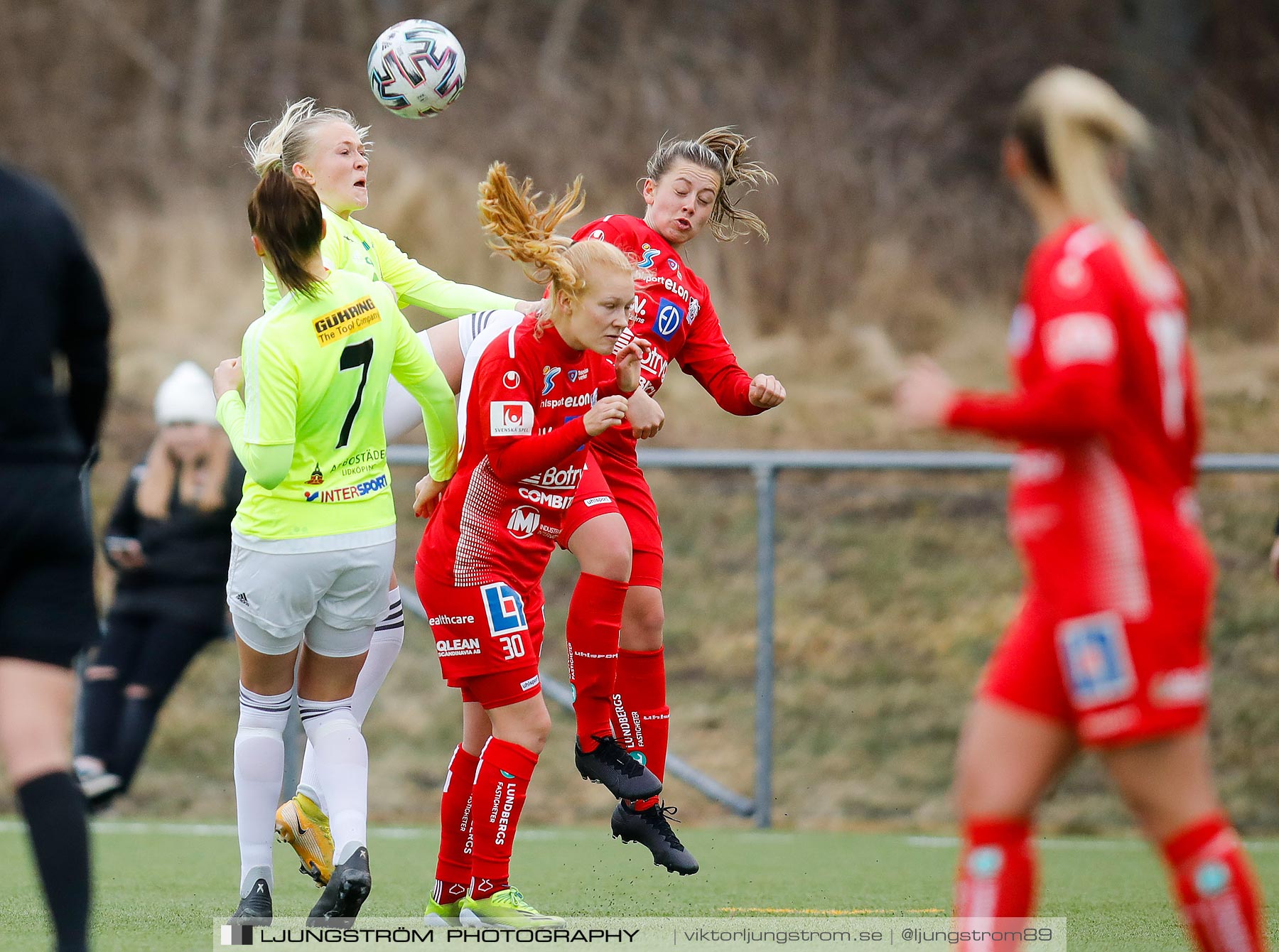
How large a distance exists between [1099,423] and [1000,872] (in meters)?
0.82

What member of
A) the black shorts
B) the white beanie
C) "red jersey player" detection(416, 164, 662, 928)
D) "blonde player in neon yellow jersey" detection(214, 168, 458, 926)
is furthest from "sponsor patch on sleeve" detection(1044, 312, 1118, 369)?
the white beanie

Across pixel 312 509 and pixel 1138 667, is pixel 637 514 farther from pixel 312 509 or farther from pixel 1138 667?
pixel 1138 667

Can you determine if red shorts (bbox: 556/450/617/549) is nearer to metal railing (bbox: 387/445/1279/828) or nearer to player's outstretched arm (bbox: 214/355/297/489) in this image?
player's outstretched arm (bbox: 214/355/297/489)

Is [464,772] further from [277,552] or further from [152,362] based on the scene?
[152,362]

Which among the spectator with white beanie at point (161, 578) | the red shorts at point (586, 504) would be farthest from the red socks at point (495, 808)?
the spectator with white beanie at point (161, 578)

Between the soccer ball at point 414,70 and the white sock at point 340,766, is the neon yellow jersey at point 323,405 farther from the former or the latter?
the soccer ball at point 414,70

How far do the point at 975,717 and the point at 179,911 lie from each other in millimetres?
3144

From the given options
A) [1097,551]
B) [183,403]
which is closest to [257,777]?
[1097,551]

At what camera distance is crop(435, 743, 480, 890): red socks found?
15.6ft

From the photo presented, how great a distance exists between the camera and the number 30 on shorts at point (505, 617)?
4516 mm

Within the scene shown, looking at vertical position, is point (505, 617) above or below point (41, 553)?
below

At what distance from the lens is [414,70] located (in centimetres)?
548

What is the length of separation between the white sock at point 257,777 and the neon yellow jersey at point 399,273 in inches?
52.1

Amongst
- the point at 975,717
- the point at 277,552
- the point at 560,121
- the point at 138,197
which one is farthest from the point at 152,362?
the point at 975,717
